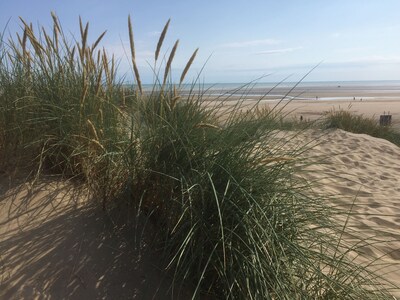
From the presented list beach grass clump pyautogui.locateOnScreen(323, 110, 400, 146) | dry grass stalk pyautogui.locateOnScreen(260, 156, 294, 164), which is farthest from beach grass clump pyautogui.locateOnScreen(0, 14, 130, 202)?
beach grass clump pyautogui.locateOnScreen(323, 110, 400, 146)

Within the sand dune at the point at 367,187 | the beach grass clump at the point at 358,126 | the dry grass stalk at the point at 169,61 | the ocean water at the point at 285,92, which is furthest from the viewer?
the beach grass clump at the point at 358,126

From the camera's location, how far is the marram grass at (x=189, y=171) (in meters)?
2.15

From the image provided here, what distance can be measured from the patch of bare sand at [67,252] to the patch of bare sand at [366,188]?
118 cm

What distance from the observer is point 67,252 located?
240 cm

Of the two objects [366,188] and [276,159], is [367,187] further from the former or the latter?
[276,159]

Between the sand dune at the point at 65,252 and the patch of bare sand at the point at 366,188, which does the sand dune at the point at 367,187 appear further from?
the sand dune at the point at 65,252

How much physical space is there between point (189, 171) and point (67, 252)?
2.74ft

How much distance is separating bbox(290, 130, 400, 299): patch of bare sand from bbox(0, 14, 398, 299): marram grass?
283mm

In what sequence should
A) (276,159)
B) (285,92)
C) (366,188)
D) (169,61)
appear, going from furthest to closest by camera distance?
(285,92) < (366,188) < (169,61) < (276,159)

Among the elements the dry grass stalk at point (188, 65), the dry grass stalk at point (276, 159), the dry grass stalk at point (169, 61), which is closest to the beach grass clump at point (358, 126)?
the dry grass stalk at point (188, 65)

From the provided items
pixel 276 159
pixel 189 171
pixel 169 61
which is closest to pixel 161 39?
pixel 169 61

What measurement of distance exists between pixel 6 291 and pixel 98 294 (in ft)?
1.51

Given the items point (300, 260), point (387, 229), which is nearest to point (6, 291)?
point (300, 260)

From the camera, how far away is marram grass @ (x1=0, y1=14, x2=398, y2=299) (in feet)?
7.06
